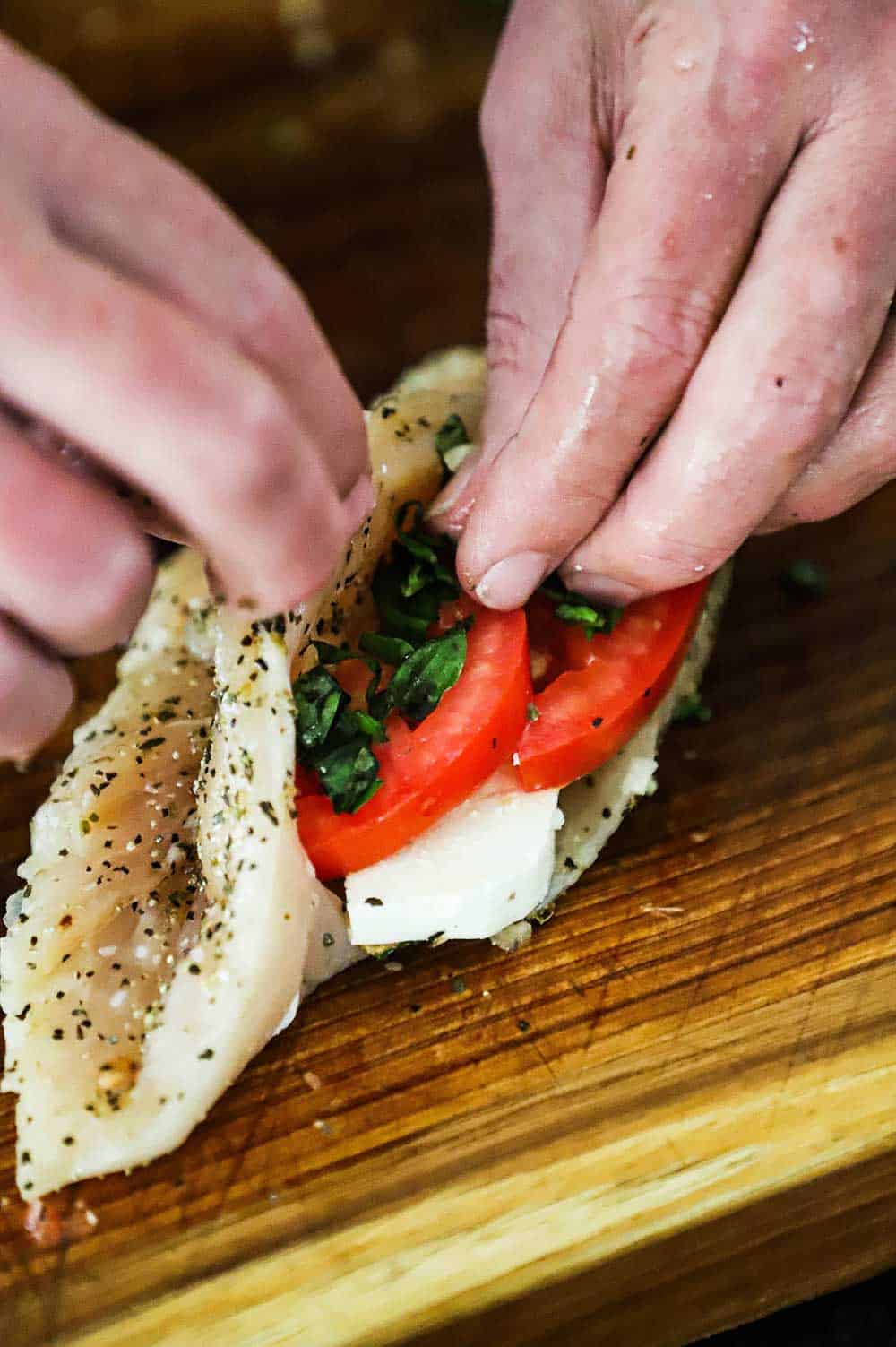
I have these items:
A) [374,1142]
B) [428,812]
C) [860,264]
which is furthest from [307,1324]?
[860,264]

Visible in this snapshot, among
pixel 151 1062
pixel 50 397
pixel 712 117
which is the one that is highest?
pixel 712 117

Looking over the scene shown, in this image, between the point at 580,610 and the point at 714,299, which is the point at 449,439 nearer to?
the point at 580,610

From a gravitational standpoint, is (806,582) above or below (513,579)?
below

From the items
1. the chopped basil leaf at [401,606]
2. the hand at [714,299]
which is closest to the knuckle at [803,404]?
the hand at [714,299]

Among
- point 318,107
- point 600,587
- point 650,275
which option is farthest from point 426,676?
point 318,107

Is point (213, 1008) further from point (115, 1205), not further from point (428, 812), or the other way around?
point (428, 812)

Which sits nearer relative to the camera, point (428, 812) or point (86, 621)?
point (86, 621)

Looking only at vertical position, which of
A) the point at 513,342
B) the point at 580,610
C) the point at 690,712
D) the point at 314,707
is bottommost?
the point at 690,712
